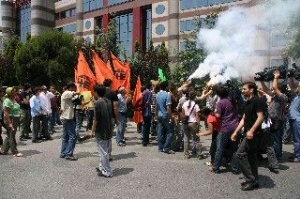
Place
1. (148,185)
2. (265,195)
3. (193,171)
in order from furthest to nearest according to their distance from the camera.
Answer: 1. (193,171)
2. (148,185)
3. (265,195)

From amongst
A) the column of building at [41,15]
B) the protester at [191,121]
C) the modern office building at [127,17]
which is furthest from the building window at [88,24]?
the protester at [191,121]

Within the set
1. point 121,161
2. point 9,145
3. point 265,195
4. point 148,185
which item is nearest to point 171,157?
point 121,161

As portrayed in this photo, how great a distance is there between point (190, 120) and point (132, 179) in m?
2.37

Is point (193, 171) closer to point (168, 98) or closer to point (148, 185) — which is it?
point (148, 185)

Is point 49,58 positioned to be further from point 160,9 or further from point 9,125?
point 9,125

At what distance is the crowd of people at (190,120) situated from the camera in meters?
6.91

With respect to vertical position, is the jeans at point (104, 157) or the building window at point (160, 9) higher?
the building window at point (160, 9)

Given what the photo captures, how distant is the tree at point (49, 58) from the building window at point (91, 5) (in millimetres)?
12412

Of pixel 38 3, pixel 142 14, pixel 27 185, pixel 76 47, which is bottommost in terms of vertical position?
pixel 27 185

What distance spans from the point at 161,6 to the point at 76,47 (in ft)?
37.8

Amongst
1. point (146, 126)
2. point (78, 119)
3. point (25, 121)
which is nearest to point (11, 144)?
point (78, 119)

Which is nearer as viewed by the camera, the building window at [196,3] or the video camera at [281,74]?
the video camera at [281,74]

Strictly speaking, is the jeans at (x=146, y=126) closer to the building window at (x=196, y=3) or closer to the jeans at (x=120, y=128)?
the jeans at (x=120, y=128)

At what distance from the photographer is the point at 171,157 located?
9.60 metres
